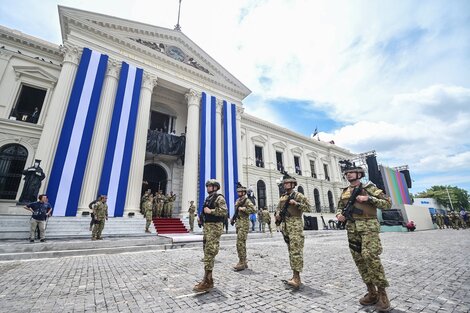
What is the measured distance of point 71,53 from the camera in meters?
11.2

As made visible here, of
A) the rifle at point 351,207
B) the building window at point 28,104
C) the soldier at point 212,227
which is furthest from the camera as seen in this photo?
the building window at point 28,104

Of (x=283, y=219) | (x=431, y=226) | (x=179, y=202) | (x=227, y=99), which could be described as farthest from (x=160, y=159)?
(x=431, y=226)

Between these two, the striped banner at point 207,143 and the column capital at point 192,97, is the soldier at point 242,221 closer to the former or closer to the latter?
the striped banner at point 207,143

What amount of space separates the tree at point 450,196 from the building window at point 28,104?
68022 millimetres

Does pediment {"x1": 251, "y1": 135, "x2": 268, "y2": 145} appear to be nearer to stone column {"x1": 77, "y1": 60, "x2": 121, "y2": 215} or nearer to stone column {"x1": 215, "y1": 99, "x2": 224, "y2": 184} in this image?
stone column {"x1": 215, "y1": 99, "x2": 224, "y2": 184}

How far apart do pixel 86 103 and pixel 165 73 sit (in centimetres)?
547

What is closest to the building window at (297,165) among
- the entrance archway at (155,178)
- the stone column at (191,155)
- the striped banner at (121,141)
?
the stone column at (191,155)

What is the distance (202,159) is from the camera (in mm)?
13781

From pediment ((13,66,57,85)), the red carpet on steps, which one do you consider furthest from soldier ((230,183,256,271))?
pediment ((13,66,57,85))

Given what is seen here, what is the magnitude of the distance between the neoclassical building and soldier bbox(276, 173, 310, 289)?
31.5 feet

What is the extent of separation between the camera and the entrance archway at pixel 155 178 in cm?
1463

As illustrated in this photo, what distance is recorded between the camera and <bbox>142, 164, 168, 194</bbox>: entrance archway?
1463 centimetres

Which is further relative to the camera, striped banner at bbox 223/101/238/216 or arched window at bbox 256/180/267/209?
arched window at bbox 256/180/267/209

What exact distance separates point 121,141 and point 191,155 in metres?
4.10
